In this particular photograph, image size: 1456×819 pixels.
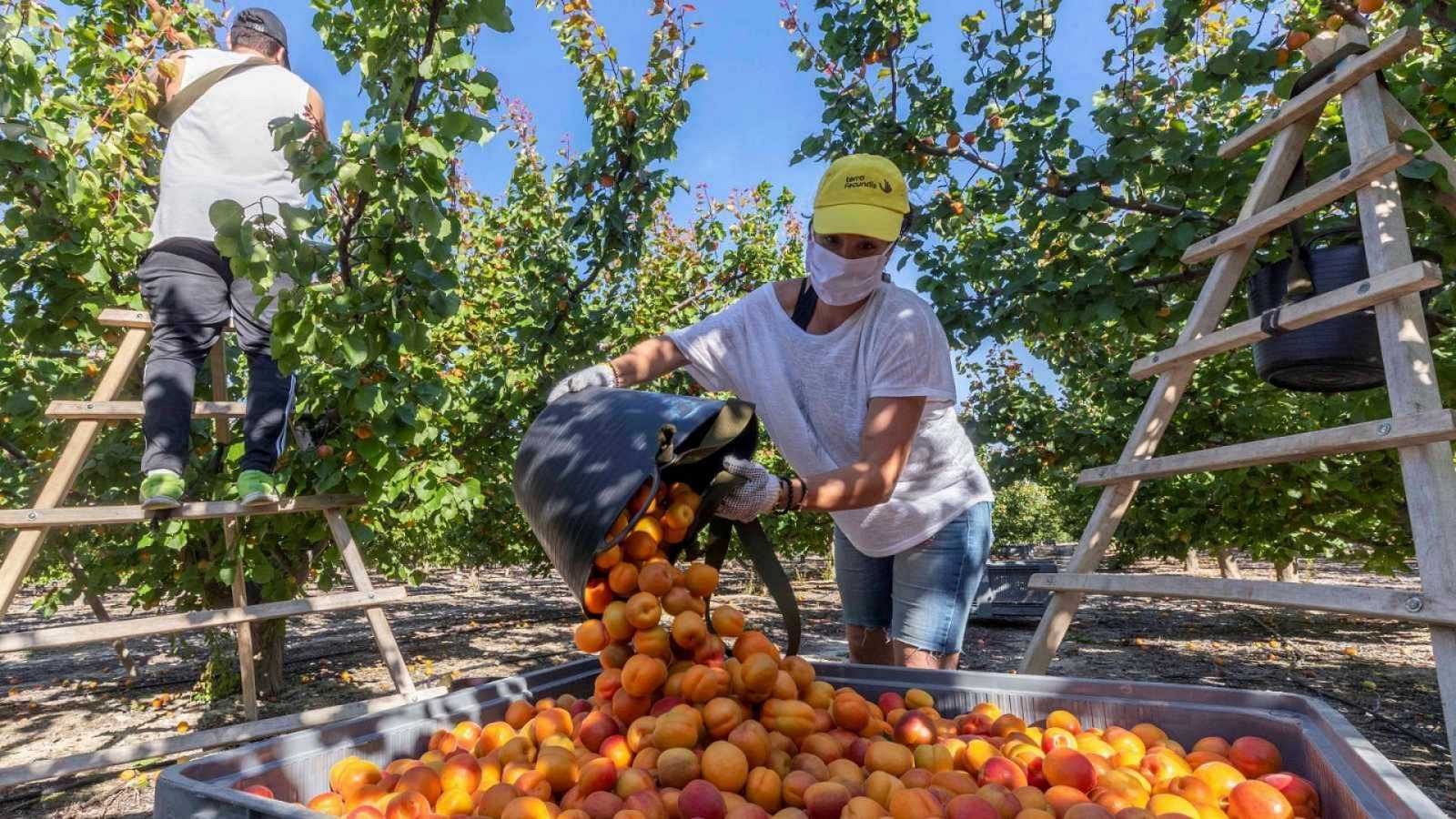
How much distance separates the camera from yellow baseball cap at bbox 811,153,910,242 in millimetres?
1944

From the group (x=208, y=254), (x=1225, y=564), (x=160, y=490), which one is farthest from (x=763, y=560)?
(x=1225, y=564)

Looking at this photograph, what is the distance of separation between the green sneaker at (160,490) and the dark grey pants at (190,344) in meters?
0.08

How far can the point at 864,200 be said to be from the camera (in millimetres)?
1973

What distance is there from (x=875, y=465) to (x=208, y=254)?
8.95 feet

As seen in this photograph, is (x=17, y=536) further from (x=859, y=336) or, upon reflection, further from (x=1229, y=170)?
(x=1229, y=170)

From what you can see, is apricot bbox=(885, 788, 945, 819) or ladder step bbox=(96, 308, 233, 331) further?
ladder step bbox=(96, 308, 233, 331)

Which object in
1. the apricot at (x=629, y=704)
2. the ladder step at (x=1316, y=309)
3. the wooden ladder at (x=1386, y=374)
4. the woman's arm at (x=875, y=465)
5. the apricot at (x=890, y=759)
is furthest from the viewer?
the ladder step at (x=1316, y=309)

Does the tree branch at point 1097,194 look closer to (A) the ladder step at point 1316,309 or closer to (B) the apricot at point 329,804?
(A) the ladder step at point 1316,309

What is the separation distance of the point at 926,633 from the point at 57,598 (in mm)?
6306

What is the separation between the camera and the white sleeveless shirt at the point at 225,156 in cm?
295

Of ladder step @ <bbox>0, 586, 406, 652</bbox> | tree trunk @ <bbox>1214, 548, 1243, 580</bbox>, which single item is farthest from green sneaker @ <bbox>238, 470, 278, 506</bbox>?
tree trunk @ <bbox>1214, 548, 1243, 580</bbox>

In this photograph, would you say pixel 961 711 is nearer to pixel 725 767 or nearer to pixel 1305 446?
pixel 725 767

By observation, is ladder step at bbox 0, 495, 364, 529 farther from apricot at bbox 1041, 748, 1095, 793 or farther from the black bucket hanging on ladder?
the black bucket hanging on ladder

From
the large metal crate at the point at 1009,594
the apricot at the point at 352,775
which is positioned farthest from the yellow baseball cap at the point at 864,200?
the large metal crate at the point at 1009,594
